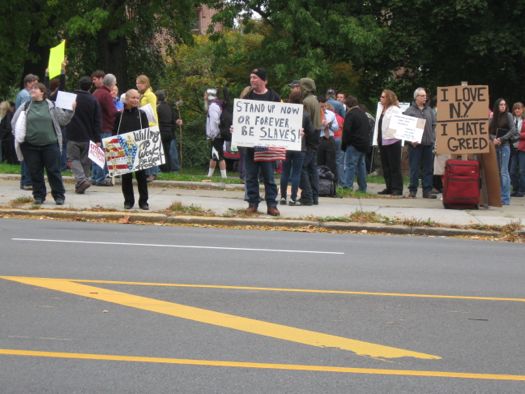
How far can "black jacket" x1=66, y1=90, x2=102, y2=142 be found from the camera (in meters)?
17.4

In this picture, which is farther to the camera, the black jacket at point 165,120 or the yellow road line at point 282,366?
the black jacket at point 165,120

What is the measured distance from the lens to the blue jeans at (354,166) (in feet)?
63.4

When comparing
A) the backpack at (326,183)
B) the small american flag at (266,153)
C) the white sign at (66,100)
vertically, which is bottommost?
the backpack at (326,183)

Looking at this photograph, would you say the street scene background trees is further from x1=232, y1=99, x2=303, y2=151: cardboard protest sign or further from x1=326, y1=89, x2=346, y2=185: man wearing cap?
x1=232, y1=99, x2=303, y2=151: cardboard protest sign

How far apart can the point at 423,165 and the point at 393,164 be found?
Answer: 530 mm

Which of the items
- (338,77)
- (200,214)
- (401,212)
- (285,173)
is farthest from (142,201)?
(338,77)

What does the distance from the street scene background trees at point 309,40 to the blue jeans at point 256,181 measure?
14068 millimetres

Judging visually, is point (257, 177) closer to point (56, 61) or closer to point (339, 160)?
point (56, 61)

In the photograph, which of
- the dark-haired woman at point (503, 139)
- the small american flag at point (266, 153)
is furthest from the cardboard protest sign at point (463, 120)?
the small american flag at point (266, 153)

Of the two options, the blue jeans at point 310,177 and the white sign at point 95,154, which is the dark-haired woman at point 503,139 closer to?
the blue jeans at point 310,177

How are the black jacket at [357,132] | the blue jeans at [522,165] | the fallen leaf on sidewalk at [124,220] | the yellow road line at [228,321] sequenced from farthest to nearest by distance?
the blue jeans at [522,165]
the black jacket at [357,132]
the fallen leaf on sidewalk at [124,220]
the yellow road line at [228,321]

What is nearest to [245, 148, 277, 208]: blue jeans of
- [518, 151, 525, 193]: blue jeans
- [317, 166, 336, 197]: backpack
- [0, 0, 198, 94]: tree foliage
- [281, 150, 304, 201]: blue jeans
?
[281, 150, 304, 201]: blue jeans

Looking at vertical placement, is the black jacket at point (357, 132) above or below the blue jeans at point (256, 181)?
above

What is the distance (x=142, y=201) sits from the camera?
15.7 m
